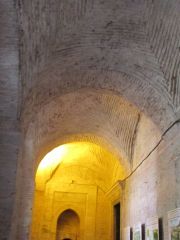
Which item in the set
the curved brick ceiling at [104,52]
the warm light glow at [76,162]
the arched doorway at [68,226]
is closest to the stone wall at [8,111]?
the curved brick ceiling at [104,52]

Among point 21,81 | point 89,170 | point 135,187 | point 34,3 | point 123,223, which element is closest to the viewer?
point 34,3

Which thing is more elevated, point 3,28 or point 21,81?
point 3,28

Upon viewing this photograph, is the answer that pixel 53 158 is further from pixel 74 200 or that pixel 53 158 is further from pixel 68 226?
pixel 68 226

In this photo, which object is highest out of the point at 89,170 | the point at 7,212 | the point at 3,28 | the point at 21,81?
the point at 89,170

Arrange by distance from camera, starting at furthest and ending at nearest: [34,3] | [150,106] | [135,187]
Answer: [135,187], [150,106], [34,3]

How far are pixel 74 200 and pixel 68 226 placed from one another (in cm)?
148

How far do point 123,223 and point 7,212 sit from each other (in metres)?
5.54

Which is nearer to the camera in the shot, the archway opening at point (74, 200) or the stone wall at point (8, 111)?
the stone wall at point (8, 111)

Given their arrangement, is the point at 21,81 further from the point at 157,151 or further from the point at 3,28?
the point at 157,151

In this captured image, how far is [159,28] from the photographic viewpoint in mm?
5367

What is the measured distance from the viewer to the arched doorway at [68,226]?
15609mm

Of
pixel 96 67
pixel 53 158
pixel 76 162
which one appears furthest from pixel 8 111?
pixel 76 162

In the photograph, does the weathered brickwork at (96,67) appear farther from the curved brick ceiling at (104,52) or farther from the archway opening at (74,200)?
the archway opening at (74,200)

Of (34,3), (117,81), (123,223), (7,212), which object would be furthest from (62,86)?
(123,223)
